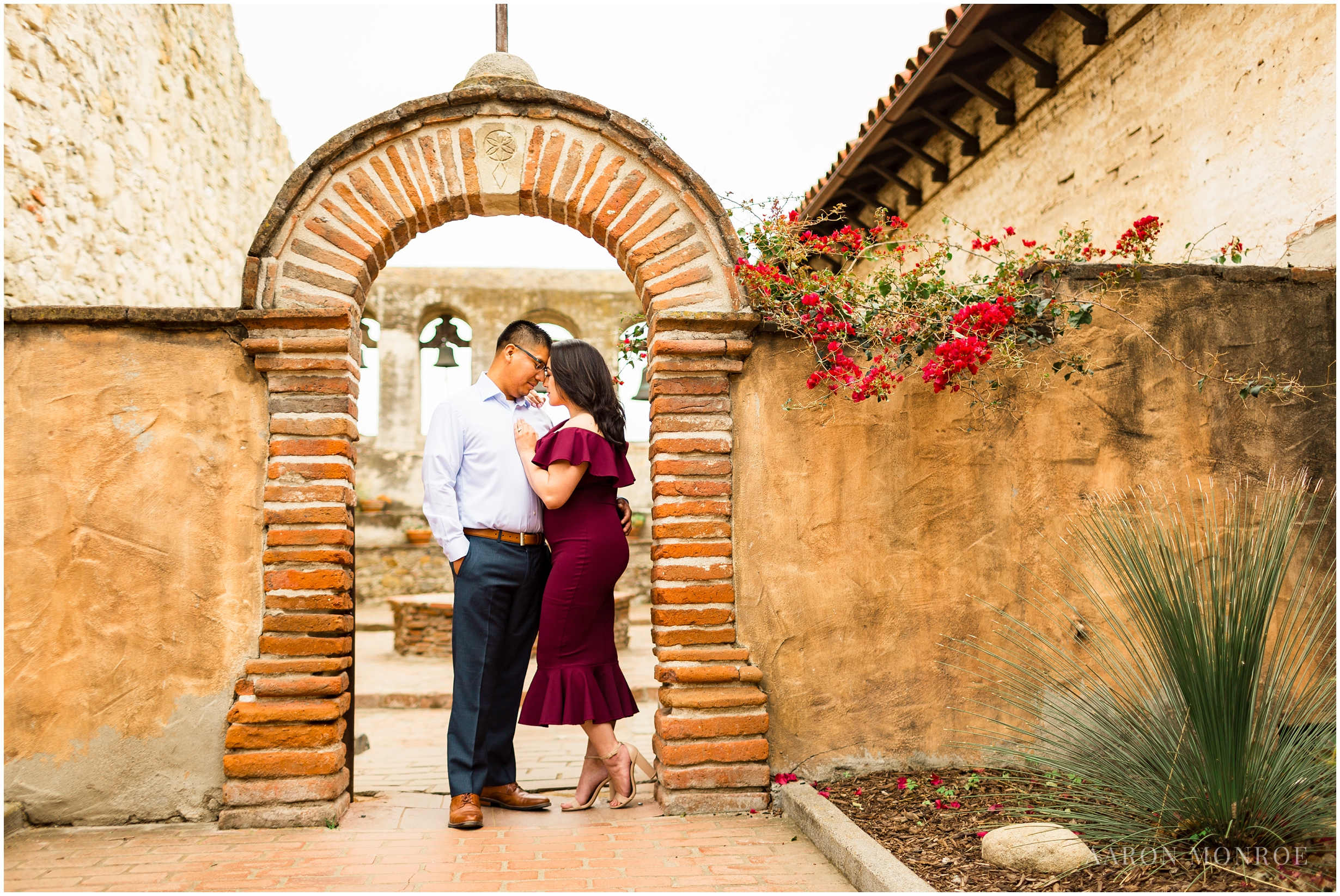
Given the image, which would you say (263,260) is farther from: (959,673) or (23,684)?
(959,673)

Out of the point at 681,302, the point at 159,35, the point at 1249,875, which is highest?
the point at 159,35

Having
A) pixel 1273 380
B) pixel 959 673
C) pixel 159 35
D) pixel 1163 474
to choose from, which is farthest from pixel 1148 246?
pixel 159 35

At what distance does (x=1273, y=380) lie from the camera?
13.3 feet

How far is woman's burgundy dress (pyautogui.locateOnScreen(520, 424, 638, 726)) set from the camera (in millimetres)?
3852

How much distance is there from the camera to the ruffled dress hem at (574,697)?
3.82 m

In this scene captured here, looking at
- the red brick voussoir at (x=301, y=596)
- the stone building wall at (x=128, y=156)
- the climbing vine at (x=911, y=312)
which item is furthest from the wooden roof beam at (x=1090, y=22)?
the stone building wall at (x=128, y=156)

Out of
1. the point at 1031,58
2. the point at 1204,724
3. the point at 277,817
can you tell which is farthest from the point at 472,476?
the point at 1031,58

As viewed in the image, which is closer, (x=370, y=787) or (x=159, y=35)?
(x=370, y=787)

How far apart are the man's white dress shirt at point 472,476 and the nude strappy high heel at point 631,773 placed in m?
1.09

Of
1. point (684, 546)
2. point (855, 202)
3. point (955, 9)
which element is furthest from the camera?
point (855, 202)

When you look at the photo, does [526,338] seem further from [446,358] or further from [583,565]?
[446,358]

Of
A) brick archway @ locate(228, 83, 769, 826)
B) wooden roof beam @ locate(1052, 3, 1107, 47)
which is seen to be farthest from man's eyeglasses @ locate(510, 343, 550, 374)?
wooden roof beam @ locate(1052, 3, 1107, 47)

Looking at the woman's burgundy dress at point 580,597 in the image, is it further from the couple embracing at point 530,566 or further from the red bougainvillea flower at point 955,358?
the red bougainvillea flower at point 955,358

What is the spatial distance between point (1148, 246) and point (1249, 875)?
2.95m
